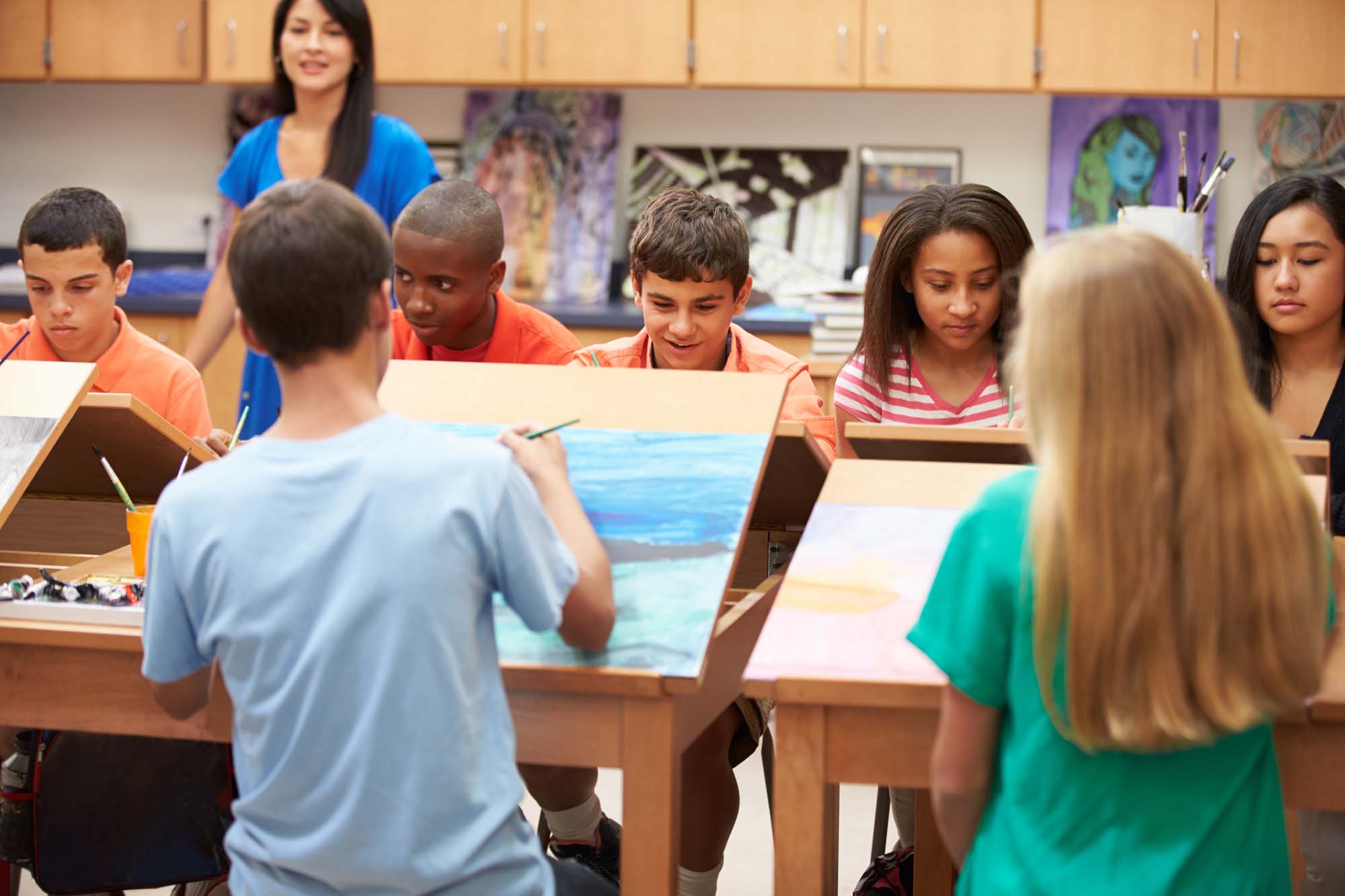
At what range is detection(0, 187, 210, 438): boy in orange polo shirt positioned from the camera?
2.38m

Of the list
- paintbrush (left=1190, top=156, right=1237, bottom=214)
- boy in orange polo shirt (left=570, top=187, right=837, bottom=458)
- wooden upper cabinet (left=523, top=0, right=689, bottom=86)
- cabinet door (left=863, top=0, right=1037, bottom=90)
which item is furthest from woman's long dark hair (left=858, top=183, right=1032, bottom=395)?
wooden upper cabinet (left=523, top=0, right=689, bottom=86)

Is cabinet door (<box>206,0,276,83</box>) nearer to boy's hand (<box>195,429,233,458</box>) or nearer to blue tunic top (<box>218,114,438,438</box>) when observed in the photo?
blue tunic top (<box>218,114,438,438</box>)

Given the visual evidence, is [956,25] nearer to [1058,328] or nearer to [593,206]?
[593,206]

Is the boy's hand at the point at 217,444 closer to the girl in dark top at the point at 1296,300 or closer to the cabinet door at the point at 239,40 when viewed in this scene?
the girl in dark top at the point at 1296,300

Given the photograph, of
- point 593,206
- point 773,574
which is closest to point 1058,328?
point 773,574

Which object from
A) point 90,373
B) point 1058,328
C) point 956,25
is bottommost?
point 90,373

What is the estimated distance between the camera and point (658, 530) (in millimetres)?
1477

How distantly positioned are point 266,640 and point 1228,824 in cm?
75

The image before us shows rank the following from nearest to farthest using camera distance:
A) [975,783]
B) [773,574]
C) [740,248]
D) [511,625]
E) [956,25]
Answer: [975,783] < [511,625] < [773,574] < [740,248] < [956,25]

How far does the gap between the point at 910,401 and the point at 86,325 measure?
1350 mm

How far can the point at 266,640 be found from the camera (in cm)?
112

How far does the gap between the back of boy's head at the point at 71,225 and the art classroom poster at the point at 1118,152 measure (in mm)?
2907

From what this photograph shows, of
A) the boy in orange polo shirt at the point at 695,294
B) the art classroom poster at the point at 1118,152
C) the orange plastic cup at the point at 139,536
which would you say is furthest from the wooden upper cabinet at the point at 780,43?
the orange plastic cup at the point at 139,536

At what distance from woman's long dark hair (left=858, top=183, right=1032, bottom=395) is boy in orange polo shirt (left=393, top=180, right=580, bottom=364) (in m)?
0.49
